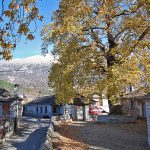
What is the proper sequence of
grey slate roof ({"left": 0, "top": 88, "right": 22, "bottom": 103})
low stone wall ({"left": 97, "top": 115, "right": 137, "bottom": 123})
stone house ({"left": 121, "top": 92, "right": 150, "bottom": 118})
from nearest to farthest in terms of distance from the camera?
low stone wall ({"left": 97, "top": 115, "right": 137, "bottom": 123})
grey slate roof ({"left": 0, "top": 88, "right": 22, "bottom": 103})
stone house ({"left": 121, "top": 92, "right": 150, "bottom": 118})

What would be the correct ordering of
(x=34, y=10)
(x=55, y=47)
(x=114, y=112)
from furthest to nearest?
(x=114, y=112) < (x=55, y=47) < (x=34, y=10)

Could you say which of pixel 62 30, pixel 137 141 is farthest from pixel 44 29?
pixel 137 141

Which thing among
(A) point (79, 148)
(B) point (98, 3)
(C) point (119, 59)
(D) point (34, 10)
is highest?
(B) point (98, 3)

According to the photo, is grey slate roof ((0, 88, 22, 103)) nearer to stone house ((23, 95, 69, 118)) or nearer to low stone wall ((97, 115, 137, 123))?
low stone wall ((97, 115, 137, 123))

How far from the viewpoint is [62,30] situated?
34.9 m

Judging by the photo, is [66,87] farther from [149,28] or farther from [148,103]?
[148,103]

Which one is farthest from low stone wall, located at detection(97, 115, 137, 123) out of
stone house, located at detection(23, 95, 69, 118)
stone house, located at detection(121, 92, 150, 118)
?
stone house, located at detection(23, 95, 69, 118)

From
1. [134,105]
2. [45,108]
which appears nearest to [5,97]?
[134,105]

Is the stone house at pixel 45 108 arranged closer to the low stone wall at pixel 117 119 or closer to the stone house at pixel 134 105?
the stone house at pixel 134 105

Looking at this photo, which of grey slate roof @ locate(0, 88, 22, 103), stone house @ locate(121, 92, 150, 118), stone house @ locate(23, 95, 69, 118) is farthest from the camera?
stone house @ locate(23, 95, 69, 118)

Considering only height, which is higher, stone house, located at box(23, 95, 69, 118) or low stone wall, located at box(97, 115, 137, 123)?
stone house, located at box(23, 95, 69, 118)

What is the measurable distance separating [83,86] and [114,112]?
6.31 metres

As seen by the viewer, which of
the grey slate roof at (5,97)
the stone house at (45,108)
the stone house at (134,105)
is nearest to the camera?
the grey slate roof at (5,97)

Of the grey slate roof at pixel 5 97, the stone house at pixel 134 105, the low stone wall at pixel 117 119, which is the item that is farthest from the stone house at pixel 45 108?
the low stone wall at pixel 117 119
